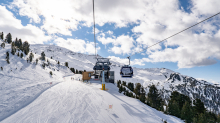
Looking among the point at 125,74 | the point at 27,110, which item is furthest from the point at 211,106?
the point at 27,110

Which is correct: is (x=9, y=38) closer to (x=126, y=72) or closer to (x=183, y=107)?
(x=126, y=72)

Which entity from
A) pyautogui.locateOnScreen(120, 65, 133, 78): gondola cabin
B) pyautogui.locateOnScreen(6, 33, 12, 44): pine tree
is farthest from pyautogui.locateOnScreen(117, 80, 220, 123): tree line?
pyautogui.locateOnScreen(6, 33, 12, 44): pine tree

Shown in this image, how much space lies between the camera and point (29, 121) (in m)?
8.56

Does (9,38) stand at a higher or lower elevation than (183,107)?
higher

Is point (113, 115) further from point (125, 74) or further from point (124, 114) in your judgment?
point (125, 74)

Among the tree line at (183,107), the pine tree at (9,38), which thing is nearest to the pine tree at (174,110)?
the tree line at (183,107)

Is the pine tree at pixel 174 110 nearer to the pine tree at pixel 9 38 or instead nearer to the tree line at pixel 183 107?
the tree line at pixel 183 107

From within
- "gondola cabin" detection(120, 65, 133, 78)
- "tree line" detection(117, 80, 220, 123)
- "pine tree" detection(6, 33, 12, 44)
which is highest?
"pine tree" detection(6, 33, 12, 44)

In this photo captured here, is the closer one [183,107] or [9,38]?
[183,107]

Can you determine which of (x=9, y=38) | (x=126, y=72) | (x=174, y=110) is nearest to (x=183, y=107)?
(x=174, y=110)

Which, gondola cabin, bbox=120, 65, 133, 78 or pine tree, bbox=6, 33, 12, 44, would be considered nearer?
gondola cabin, bbox=120, 65, 133, 78

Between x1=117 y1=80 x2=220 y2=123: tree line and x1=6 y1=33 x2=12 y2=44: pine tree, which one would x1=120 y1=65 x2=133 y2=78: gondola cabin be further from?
x1=6 y1=33 x2=12 y2=44: pine tree

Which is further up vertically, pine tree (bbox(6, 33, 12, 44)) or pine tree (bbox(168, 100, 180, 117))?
pine tree (bbox(6, 33, 12, 44))

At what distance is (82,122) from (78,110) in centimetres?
231
